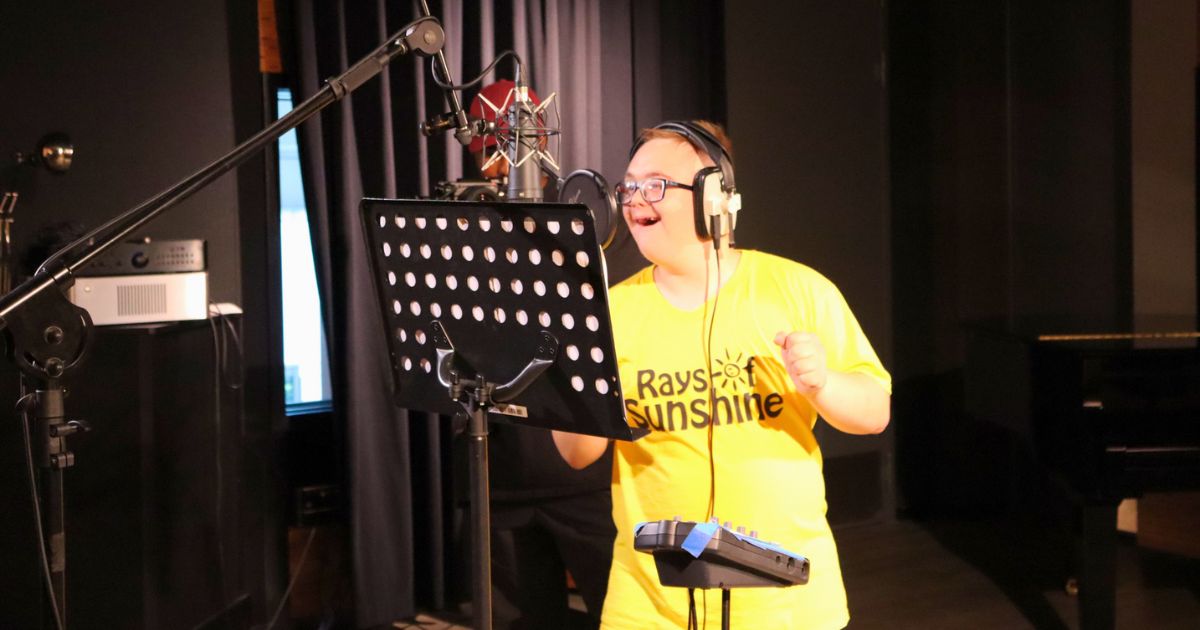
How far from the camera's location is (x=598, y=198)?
2.10m

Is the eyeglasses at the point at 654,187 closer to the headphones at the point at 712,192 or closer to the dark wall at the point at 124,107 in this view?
the headphones at the point at 712,192

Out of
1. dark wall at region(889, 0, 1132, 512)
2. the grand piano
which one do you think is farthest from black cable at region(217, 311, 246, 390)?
dark wall at region(889, 0, 1132, 512)

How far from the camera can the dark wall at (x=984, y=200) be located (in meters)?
4.91

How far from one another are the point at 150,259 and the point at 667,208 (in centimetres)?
168

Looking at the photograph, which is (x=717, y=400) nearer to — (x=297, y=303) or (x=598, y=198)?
(x=598, y=198)

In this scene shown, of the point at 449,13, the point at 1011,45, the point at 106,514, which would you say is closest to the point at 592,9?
the point at 449,13

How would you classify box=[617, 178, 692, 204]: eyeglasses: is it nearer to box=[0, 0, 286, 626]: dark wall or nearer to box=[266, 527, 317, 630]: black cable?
box=[0, 0, 286, 626]: dark wall

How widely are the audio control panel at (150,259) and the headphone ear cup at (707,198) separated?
1703 mm

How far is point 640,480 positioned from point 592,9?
8.38 ft

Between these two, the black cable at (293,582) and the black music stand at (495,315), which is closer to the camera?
the black music stand at (495,315)

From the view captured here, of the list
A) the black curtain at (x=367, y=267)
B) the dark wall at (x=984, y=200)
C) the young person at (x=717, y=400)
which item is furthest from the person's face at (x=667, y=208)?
the dark wall at (x=984, y=200)

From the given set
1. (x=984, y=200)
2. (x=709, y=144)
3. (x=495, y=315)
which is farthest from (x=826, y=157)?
(x=495, y=315)

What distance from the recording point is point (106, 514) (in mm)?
3016

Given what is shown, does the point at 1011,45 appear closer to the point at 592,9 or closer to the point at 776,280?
the point at 592,9
